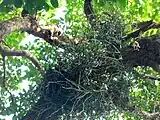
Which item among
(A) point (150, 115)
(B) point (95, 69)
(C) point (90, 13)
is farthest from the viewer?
(C) point (90, 13)

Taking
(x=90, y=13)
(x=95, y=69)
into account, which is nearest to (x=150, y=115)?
(x=95, y=69)

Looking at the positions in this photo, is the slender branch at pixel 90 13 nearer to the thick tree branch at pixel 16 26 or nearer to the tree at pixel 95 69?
the tree at pixel 95 69

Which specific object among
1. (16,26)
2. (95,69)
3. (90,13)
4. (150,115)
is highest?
(90,13)

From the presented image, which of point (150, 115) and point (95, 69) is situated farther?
point (150, 115)

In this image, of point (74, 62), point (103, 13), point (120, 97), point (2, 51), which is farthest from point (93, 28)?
point (2, 51)

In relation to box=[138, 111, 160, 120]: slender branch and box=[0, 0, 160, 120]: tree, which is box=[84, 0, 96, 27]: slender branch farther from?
box=[138, 111, 160, 120]: slender branch

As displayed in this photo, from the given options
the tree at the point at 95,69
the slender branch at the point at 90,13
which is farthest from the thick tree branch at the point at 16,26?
the slender branch at the point at 90,13

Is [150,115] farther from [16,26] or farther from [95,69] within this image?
[16,26]

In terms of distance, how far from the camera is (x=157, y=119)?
8.80ft

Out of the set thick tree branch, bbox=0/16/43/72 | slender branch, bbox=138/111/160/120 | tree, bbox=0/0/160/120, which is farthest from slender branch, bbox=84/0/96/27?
slender branch, bbox=138/111/160/120

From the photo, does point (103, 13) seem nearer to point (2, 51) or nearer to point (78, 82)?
point (78, 82)

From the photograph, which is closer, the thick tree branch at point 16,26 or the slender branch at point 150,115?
the thick tree branch at point 16,26

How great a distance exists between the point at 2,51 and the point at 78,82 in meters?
0.78

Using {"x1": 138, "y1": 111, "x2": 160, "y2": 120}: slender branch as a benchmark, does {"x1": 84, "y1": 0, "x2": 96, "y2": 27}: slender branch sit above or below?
above
